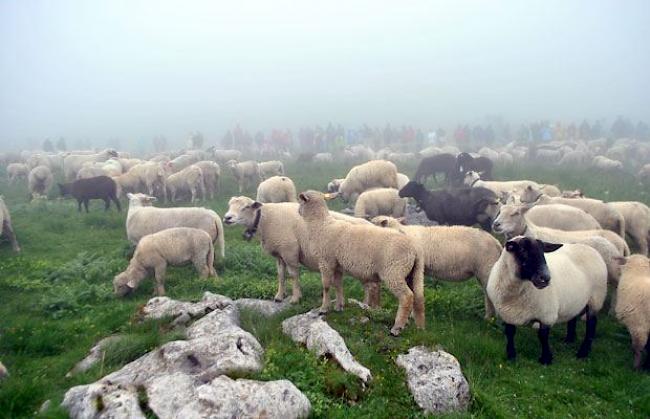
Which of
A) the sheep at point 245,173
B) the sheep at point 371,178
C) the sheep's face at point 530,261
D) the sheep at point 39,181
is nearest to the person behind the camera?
the sheep's face at point 530,261

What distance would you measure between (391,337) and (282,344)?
5.47 ft

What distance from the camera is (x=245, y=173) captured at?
82.1 ft

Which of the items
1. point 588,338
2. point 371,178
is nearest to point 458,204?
point 371,178

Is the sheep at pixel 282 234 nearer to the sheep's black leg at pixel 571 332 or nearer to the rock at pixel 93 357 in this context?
the rock at pixel 93 357

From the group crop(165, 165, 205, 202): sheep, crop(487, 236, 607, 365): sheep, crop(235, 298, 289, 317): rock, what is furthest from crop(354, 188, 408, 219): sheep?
crop(165, 165, 205, 202): sheep

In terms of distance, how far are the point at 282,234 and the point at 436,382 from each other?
4821mm

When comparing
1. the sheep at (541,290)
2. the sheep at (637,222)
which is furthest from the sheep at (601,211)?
the sheep at (541,290)

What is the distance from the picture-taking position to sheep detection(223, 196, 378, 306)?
9.08m

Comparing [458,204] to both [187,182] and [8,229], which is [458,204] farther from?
[8,229]

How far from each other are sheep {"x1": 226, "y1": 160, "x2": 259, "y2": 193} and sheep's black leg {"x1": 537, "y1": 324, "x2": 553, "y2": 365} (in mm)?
18416

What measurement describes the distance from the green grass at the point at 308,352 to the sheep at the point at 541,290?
1.48ft

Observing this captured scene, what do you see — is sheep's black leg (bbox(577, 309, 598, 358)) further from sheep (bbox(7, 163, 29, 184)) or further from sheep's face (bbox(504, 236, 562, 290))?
sheep (bbox(7, 163, 29, 184))

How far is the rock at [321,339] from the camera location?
5.74 meters

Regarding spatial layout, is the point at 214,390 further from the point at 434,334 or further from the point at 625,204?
the point at 625,204
